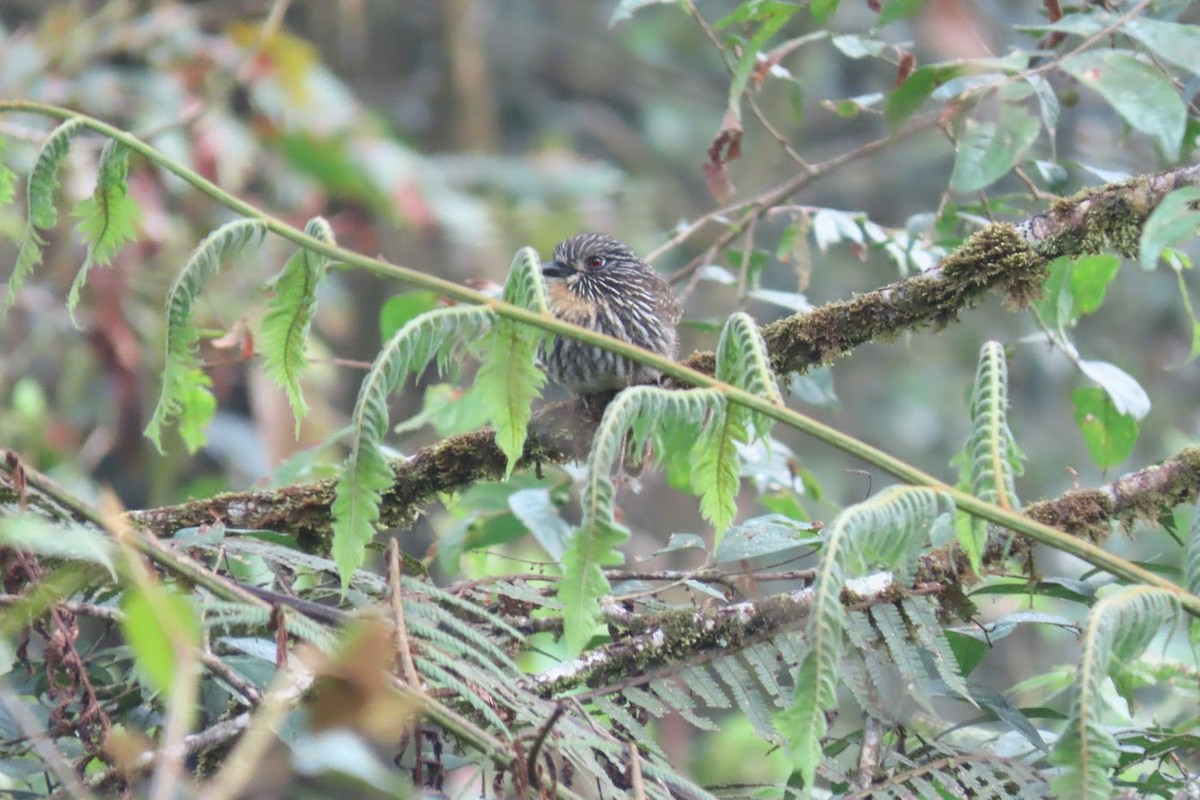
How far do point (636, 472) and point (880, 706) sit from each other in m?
1.91

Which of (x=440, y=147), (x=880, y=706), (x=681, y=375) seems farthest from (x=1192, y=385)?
(x=681, y=375)

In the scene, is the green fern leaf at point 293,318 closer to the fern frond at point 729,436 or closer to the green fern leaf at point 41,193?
the green fern leaf at point 41,193

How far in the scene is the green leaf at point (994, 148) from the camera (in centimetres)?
179

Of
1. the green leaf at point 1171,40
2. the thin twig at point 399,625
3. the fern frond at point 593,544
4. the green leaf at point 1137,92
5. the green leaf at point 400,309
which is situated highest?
the green leaf at point 1171,40

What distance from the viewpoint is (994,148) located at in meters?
1.86

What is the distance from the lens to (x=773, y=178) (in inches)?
362

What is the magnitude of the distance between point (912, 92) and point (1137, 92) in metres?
0.53

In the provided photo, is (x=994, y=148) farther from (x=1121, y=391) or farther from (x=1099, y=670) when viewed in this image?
(x=1121, y=391)

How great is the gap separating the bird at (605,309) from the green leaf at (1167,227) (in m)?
2.18

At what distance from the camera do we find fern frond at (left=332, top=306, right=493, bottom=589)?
1673 millimetres

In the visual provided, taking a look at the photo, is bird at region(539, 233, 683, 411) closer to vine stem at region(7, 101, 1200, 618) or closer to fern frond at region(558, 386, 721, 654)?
vine stem at region(7, 101, 1200, 618)

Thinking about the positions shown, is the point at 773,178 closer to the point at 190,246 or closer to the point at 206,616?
the point at 190,246

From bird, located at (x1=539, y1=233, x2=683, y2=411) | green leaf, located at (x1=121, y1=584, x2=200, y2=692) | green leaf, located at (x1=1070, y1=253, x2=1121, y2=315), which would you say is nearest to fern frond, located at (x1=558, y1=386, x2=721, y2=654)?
green leaf, located at (x1=121, y1=584, x2=200, y2=692)

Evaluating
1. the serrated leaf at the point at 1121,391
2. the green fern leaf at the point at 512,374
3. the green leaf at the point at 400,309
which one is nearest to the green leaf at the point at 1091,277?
the serrated leaf at the point at 1121,391
